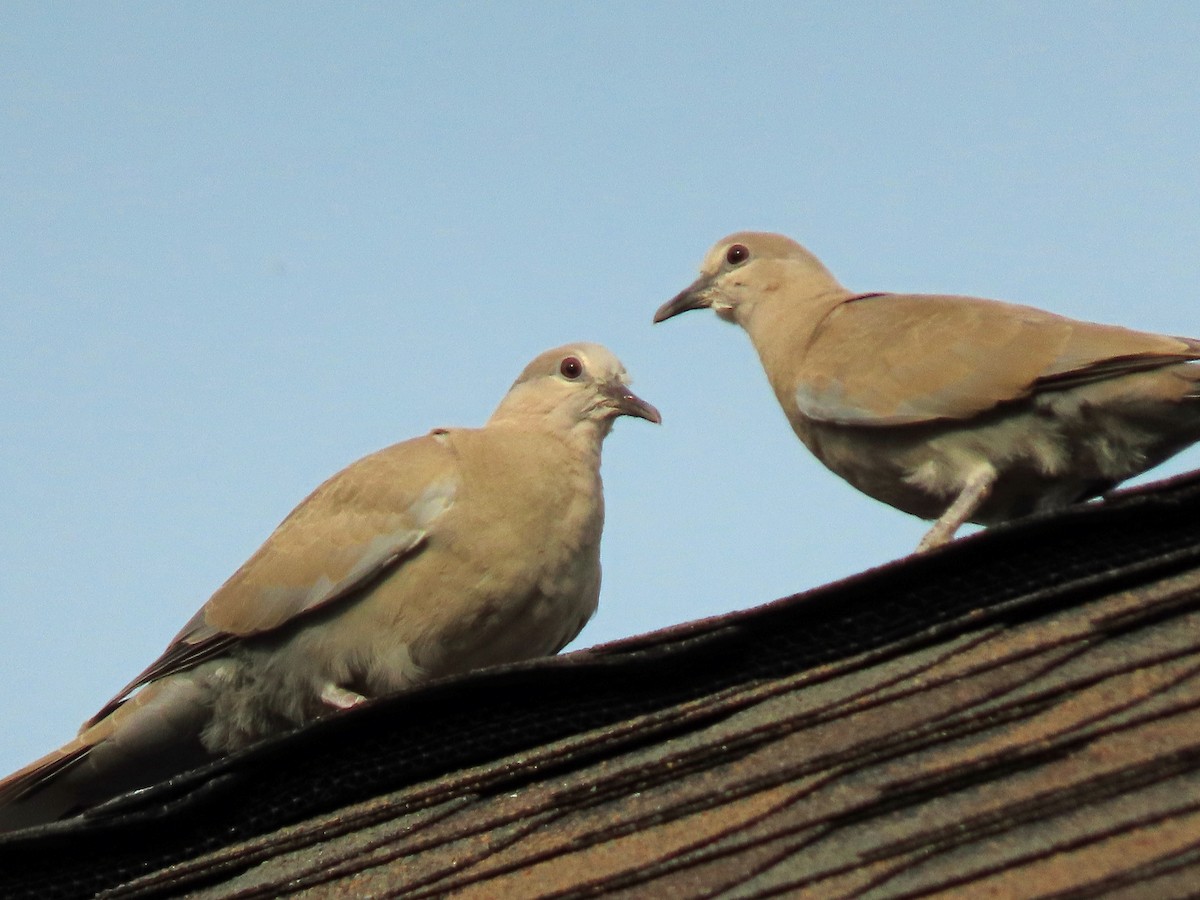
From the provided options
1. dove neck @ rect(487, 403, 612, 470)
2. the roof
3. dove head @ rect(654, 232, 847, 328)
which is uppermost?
dove head @ rect(654, 232, 847, 328)

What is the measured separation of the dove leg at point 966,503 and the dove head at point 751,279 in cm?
179

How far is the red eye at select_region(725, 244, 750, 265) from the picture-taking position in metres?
6.86

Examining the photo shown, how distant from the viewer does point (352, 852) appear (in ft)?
10.6

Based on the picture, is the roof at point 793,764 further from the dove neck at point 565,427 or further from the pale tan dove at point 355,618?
the dove neck at point 565,427

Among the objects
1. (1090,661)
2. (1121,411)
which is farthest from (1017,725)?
(1121,411)

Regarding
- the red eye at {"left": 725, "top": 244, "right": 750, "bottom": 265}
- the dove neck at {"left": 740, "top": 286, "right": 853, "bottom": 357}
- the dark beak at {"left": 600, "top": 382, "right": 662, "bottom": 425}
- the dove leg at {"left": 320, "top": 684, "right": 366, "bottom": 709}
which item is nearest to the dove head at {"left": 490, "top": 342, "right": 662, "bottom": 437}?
the dark beak at {"left": 600, "top": 382, "right": 662, "bottom": 425}

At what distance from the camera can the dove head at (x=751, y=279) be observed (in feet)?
21.8

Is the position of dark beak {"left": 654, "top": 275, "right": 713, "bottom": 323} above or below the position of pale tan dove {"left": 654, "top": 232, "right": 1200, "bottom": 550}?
above

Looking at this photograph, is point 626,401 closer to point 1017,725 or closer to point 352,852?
point 352,852

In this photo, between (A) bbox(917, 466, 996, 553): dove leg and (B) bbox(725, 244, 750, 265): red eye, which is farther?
(B) bbox(725, 244, 750, 265): red eye

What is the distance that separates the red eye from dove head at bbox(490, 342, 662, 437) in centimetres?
89

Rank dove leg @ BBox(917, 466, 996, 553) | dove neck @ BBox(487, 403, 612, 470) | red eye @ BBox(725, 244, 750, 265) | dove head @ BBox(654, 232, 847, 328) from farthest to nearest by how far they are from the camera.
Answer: red eye @ BBox(725, 244, 750, 265) → dove head @ BBox(654, 232, 847, 328) → dove neck @ BBox(487, 403, 612, 470) → dove leg @ BBox(917, 466, 996, 553)

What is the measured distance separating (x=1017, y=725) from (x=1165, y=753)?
284 millimetres

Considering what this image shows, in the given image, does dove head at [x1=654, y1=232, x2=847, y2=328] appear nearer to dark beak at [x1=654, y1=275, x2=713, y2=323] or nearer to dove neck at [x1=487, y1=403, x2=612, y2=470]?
dark beak at [x1=654, y1=275, x2=713, y2=323]
